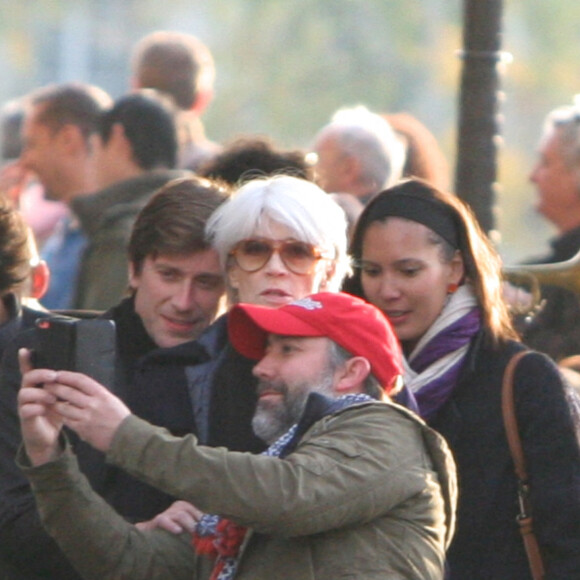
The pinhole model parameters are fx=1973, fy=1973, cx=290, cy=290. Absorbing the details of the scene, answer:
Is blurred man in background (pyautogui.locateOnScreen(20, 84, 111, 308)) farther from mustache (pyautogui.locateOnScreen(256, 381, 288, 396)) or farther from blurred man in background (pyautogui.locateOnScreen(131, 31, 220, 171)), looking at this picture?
mustache (pyautogui.locateOnScreen(256, 381, 288, 396))

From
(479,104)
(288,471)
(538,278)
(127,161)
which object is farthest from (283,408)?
(127,161)

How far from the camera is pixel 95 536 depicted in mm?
4059

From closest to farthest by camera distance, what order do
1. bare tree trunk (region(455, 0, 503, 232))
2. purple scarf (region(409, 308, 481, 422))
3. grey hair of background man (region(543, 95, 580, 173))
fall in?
1. purple scarf (region(409, 308, 481, 422))
2. bare tree trunk (region(455, 0, 503, 232))
3. grey hair of background man (region(543, 95, 580, 173))

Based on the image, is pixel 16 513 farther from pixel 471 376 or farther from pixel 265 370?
pixel 471 376

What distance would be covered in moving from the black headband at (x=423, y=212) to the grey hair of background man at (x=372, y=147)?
92.6 inches

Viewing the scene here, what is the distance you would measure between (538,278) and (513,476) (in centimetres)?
136

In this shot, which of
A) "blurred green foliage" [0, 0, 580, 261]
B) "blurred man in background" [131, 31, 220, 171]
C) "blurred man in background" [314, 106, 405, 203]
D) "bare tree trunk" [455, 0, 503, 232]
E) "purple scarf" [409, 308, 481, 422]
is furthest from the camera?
"blurred green foliage" [0, 0, 580, 261]

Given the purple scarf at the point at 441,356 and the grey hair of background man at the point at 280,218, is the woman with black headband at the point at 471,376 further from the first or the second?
the grey hair of background man at the point at 280,218

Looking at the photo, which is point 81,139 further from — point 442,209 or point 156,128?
point 442,209

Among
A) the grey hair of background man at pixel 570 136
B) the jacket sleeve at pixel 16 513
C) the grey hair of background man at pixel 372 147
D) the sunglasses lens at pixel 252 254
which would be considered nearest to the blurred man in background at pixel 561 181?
the grey hair of background man at pixel 570 136

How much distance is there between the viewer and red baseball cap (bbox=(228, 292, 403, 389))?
402 centimetres

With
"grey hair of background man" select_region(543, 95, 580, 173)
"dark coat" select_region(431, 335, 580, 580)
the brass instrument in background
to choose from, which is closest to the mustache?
"dark coat" select_region(431, 335, 580, 580)

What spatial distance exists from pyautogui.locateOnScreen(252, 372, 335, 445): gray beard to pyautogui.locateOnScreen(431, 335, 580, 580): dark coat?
2.61ft

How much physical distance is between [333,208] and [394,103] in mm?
18175
